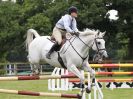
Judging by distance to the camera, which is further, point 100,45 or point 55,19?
point 55,19

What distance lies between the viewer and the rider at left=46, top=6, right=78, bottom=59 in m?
11.0

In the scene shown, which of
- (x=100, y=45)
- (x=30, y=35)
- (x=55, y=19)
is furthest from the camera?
(x=55, y=19)

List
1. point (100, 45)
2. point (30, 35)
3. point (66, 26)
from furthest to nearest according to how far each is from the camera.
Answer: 1. point (30, 35)
2. point (66, 26)
3. point (100, 45)

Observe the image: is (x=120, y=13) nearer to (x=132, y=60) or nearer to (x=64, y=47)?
(x=132, y=60)

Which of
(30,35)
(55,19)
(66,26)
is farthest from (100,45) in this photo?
(55,19)

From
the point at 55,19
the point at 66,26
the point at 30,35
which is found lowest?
the point at 55,19

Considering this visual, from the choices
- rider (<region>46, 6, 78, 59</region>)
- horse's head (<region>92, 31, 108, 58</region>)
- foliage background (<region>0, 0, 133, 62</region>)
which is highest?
rider (<region>46, 6, 78, 59</region>)

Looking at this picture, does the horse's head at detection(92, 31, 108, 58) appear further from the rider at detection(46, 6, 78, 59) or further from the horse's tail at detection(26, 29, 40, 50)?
the horse's tail at detection(26, 29, 40, 50)

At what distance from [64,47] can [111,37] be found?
28.0m

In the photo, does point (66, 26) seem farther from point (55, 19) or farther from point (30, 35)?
point (55, 19)

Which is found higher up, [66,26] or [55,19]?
[66,26]

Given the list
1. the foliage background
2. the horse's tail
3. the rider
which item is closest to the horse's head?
the rider

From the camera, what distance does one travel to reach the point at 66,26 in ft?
36.0

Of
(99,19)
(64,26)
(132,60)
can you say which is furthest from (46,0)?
(64,26)
